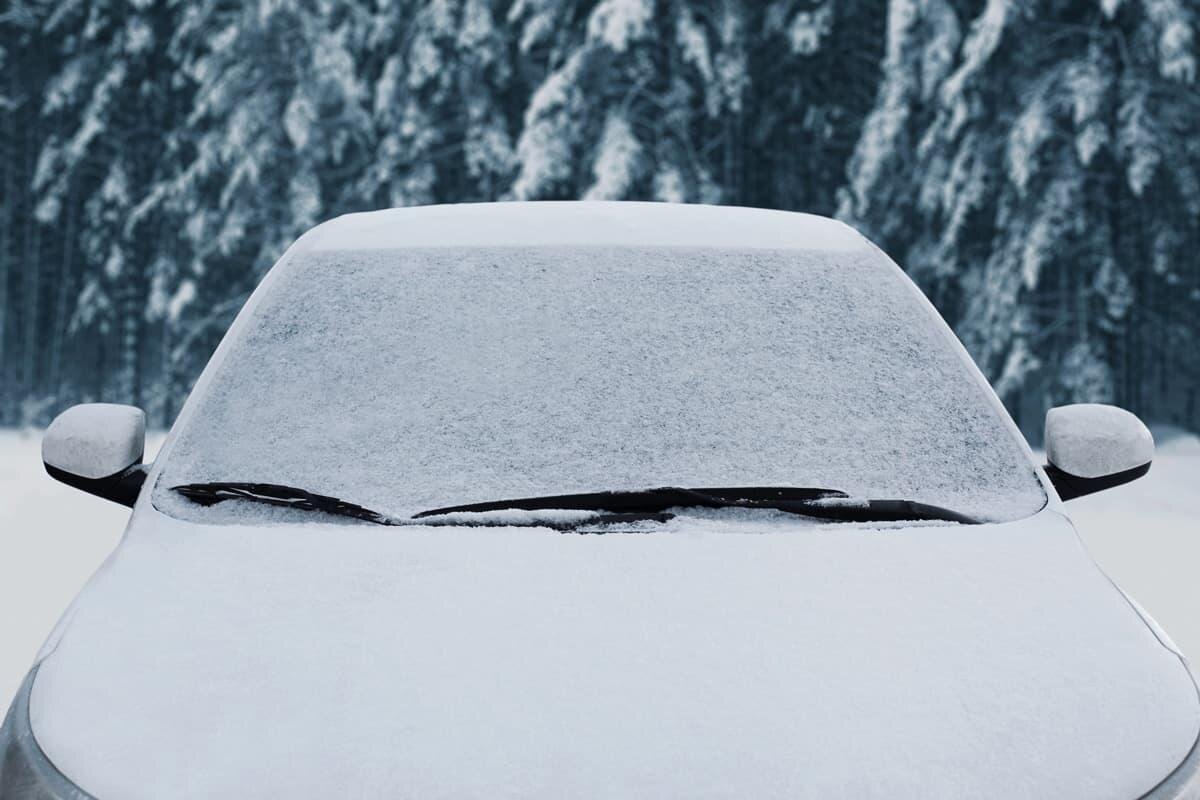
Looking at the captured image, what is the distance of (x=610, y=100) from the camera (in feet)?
75.2

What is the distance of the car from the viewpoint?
2.04m

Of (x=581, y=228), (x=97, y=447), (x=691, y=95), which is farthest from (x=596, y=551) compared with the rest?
(x=691, y=95)

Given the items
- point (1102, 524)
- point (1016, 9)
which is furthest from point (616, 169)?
point (1102, 524)

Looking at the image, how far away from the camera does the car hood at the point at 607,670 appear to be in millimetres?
1993

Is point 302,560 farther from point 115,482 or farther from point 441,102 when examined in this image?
point 441,102

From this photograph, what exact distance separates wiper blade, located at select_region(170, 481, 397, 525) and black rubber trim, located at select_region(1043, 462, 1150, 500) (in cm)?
168

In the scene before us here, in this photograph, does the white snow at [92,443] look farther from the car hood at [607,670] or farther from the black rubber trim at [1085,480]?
the black rubber trim at [1085,480]

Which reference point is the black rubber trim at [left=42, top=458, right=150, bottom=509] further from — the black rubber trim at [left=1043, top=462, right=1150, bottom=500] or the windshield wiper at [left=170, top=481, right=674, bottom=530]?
the black rubber trim at [left=1043, top=462, right=1150, bottom=500]

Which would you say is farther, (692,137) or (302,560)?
(692,137)

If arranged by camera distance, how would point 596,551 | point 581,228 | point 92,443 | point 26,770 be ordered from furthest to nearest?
point 581,228, point 92,443, point 596,551, point 26,770

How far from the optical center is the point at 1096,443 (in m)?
3.28

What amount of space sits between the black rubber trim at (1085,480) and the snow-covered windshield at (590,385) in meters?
0.35

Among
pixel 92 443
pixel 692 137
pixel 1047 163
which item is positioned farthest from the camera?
pixel 692 137

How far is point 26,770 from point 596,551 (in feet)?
3.29
